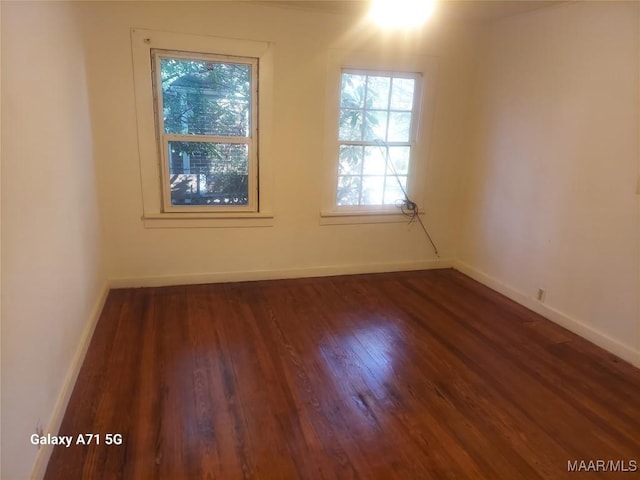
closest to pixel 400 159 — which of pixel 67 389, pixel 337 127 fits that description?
pixel 337 127

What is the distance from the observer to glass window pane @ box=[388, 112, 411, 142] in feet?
12.7

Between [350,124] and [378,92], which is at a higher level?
[378,92]

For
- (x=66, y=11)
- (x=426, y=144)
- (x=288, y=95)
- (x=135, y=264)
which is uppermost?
(x=66, y=11)

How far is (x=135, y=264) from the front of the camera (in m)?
3.48

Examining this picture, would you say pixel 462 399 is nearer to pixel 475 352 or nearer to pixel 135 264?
pixel 475 352

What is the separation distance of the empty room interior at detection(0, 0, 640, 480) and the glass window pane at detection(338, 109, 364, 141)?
1.0 inches

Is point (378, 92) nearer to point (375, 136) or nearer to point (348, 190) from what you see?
point (375, 136)

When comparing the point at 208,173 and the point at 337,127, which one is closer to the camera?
the point at 208,173

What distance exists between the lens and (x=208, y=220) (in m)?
3.56

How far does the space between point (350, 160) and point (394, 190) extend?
580 mm

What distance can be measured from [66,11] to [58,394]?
7.36ft

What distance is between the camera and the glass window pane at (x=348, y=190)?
3.89m

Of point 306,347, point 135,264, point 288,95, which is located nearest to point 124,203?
point 135,264

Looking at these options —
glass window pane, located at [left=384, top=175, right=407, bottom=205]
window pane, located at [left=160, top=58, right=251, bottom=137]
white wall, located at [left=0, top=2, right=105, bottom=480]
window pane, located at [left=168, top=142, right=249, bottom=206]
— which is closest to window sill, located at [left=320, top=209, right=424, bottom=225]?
glass window pane, located at [left=384, top=175, right=407, bottom=205]
